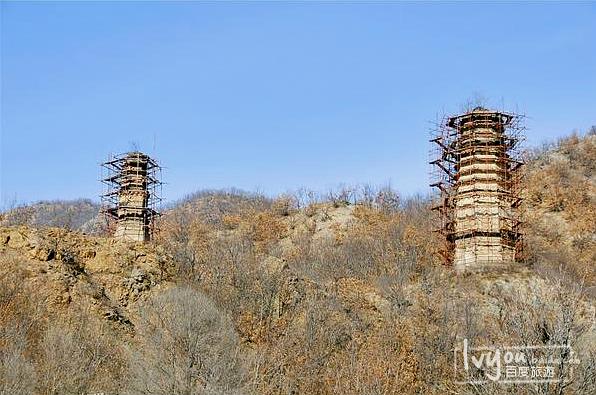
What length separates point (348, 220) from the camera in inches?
2282

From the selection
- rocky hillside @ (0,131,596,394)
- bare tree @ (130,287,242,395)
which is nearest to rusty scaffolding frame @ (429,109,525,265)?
rocky hillside @ (0,131,596,394)

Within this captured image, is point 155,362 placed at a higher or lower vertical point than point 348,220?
lower

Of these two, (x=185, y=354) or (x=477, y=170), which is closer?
(x=185, y=354)

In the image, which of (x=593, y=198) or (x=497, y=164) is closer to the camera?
(x=497, y=164)

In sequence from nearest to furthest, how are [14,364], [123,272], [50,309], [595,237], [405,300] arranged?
[14,364], [50,309], [123,272], [405,300], [595,237]

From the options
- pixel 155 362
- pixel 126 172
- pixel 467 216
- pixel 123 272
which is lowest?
pixel 155 362

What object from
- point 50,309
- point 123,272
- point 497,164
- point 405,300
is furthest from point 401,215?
point 50,309

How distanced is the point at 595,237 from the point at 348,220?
18.2m

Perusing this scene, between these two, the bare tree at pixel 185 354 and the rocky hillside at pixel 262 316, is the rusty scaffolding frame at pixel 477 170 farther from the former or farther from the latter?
the bare tree at pixel 185 354

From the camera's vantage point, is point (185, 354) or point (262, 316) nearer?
point (185, 354)

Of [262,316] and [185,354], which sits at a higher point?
[262,316]

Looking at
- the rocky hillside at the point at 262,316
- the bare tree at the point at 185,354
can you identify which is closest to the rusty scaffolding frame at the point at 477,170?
the rocky hillside at the point at 262,316

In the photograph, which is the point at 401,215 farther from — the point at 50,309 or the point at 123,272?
the point at 50,309

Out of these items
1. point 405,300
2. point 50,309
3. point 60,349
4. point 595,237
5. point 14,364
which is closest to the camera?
point 14,364
